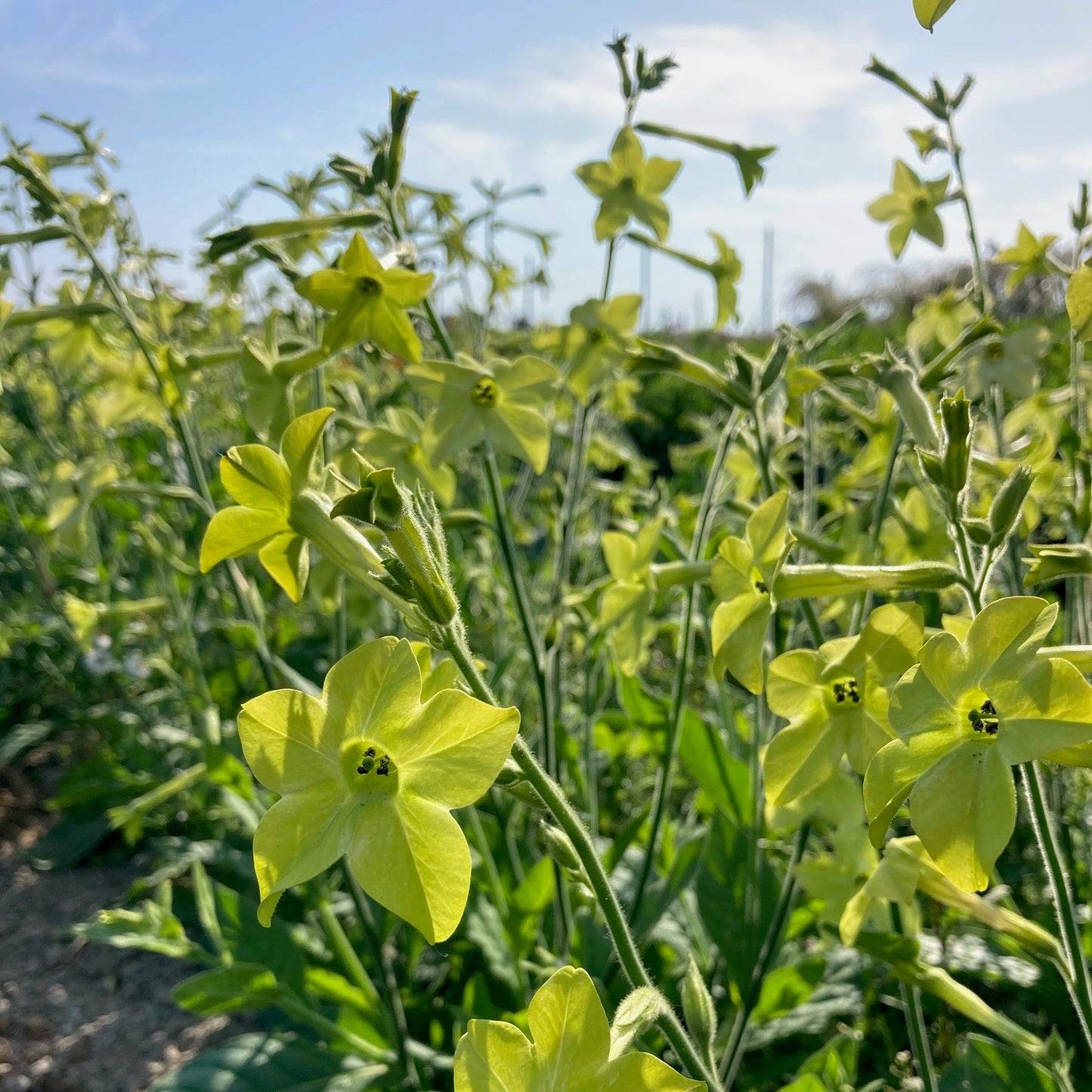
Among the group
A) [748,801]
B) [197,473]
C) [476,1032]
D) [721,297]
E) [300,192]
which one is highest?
[300,192]

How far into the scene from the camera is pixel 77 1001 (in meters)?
3.02

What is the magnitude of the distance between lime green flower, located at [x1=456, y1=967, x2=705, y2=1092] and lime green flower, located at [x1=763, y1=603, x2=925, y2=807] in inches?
17.1

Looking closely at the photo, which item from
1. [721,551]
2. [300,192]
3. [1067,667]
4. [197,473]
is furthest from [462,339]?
[1067,667]

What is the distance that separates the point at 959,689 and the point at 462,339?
5722mm

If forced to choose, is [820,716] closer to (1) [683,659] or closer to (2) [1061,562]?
(2) [1061,562]

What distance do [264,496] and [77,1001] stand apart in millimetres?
2821

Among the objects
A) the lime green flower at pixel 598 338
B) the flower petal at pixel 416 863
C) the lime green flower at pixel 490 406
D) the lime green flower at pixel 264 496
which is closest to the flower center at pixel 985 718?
the flower petal at pixel 416 863

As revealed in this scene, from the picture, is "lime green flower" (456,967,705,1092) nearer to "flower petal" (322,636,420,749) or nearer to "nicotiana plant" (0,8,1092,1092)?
"nicotiana plant" (0,8,1092,1092)

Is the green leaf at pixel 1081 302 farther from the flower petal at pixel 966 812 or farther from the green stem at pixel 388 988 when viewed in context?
the green stem at pixel 388 988

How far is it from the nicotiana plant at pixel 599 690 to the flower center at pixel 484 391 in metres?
0.01

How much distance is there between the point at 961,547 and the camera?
3.42 feet

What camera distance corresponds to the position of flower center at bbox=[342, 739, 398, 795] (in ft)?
3.07

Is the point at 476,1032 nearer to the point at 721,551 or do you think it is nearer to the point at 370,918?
the point at 721,551

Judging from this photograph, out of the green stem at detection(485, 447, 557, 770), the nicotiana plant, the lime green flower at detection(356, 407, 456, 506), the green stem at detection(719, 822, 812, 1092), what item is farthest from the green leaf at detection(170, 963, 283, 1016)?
the lime green flower at detection(356, 407, 456, 506)
